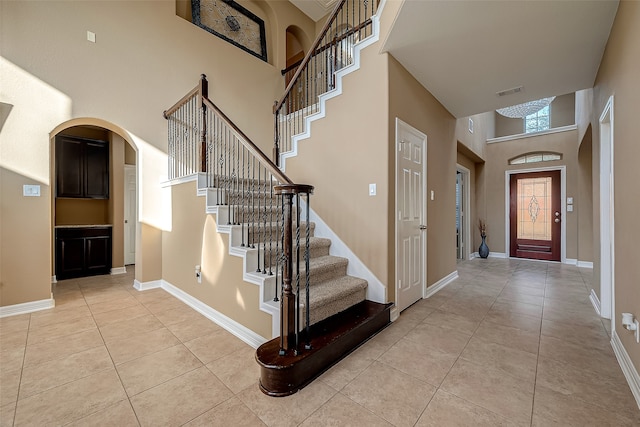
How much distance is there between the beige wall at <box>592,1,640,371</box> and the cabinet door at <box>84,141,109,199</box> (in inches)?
263

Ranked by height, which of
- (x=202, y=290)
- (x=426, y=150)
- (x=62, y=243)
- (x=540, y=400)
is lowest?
(x=540, y=400)

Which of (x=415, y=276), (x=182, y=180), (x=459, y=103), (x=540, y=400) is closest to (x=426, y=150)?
(x=459, y=103)

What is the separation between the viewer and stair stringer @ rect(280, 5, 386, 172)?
2884mm

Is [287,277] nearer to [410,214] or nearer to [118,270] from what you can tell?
[410,214]

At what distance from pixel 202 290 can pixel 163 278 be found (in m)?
1.38

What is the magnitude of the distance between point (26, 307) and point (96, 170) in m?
2.71

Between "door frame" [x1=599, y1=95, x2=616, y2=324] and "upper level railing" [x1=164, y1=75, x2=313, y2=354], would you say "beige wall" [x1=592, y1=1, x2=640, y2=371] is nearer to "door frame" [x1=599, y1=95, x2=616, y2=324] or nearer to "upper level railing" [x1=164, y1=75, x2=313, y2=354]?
"door frame" [x1=599, y1=95, x2=616, y2=324]

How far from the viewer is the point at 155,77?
3.96 m

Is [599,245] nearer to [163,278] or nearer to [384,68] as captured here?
[384,68]

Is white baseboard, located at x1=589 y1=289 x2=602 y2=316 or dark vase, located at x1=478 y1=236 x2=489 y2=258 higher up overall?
dark vase, located at x1=478 y1=236 x2=489 y2=258

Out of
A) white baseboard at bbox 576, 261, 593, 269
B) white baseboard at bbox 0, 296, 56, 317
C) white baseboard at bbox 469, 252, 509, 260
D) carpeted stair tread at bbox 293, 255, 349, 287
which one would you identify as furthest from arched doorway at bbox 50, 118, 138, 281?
white baseboard at bbox 576, 261, 593, 269

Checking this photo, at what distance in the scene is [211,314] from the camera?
284 cm

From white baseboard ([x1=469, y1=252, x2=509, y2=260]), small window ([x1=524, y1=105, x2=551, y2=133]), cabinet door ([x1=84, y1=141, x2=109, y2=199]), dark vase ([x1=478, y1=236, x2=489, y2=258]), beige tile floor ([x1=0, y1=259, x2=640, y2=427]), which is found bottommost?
beige tile floor ([x1=0, y1=259, x2=640, y2=427])

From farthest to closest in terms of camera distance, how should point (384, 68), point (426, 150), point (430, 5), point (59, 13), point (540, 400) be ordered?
point (426, 150) → point (59, 13) → point (384, 68) → point (430, 5) → point (540, 400)
